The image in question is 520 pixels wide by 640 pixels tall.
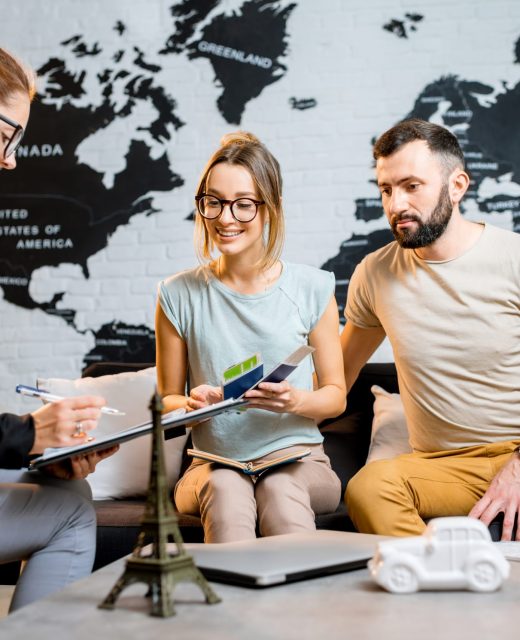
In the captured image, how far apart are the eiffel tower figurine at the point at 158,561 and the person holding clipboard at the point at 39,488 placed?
46 centimetres

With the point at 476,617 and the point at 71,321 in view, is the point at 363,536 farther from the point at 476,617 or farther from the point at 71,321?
the point at 71,321

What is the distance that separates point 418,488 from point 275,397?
49 centimetres

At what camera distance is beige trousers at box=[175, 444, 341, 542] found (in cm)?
186

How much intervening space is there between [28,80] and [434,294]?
46.5 inches

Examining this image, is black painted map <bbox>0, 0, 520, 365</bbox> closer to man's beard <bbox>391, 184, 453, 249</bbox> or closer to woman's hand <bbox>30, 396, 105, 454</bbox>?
man's beard <bbox>391, 184, 453, 249</bbox>

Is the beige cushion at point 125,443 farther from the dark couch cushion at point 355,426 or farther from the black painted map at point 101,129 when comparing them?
the black painted map at point 101,129

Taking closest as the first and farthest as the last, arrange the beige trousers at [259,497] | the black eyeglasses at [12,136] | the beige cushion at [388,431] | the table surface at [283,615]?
the table surface at [283,615] → the black eyeglasses at [12,136] → the beige trousers at [259,497] → the beige cushion at [388,431]

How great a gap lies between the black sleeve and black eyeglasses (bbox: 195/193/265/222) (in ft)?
2.86

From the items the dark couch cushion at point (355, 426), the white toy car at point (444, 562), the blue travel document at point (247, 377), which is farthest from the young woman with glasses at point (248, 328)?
the white toy car at point (444, 562)

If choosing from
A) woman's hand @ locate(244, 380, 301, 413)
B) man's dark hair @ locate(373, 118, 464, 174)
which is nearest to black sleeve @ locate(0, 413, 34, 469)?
woman's hand @ locate(244, 380, 301, 413)

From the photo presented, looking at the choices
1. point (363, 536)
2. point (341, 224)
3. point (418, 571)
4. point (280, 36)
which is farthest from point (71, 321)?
point (418, 571)

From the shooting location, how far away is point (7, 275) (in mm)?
3621

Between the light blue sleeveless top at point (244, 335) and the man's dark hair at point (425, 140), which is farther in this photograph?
the man's dark hair at point (425, 140)

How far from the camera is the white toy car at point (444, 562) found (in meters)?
1.07
